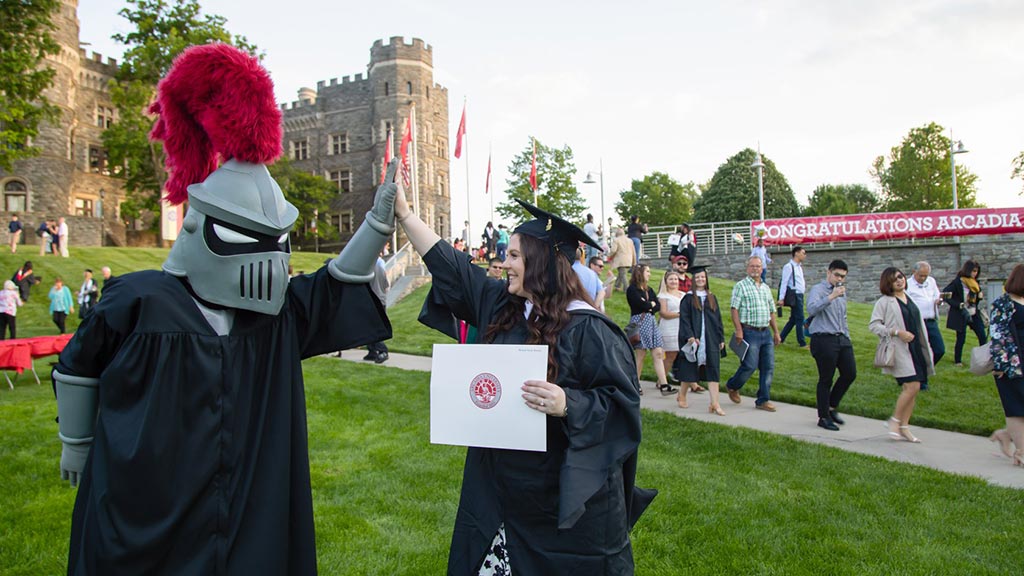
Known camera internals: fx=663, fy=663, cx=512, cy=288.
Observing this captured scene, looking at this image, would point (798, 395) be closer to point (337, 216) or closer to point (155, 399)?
point (155, 399)

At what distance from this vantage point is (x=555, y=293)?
2637 mm

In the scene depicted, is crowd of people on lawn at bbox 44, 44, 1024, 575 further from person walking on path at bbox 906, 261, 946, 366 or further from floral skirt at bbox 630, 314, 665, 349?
person walking on path at bbox 906, 261, 946, 366

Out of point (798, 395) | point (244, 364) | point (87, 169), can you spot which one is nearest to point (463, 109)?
point (798, 395)

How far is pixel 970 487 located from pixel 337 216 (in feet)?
165

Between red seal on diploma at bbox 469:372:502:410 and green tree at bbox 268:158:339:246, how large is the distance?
4515cm

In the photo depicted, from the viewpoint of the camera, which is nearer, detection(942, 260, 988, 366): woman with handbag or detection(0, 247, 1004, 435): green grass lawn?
detection(0, 247, 1004, 435): green grass lawn

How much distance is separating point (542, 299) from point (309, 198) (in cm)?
4816

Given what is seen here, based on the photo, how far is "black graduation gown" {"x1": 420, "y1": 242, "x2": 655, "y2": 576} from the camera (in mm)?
2293

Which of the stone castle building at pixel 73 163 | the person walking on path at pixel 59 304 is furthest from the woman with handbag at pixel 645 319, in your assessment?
the stone castle building at pixel 73 163

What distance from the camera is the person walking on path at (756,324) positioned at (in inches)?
325

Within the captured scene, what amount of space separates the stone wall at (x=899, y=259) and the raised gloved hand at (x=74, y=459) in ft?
88.9


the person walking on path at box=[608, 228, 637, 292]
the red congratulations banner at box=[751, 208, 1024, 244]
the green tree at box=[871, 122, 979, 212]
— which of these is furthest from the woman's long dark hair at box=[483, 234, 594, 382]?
the green tree at box=[871, 122, 979, 212]

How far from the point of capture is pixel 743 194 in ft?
176

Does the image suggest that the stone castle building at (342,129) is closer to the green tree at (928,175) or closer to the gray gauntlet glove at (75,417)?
the green tree at (928,175)
